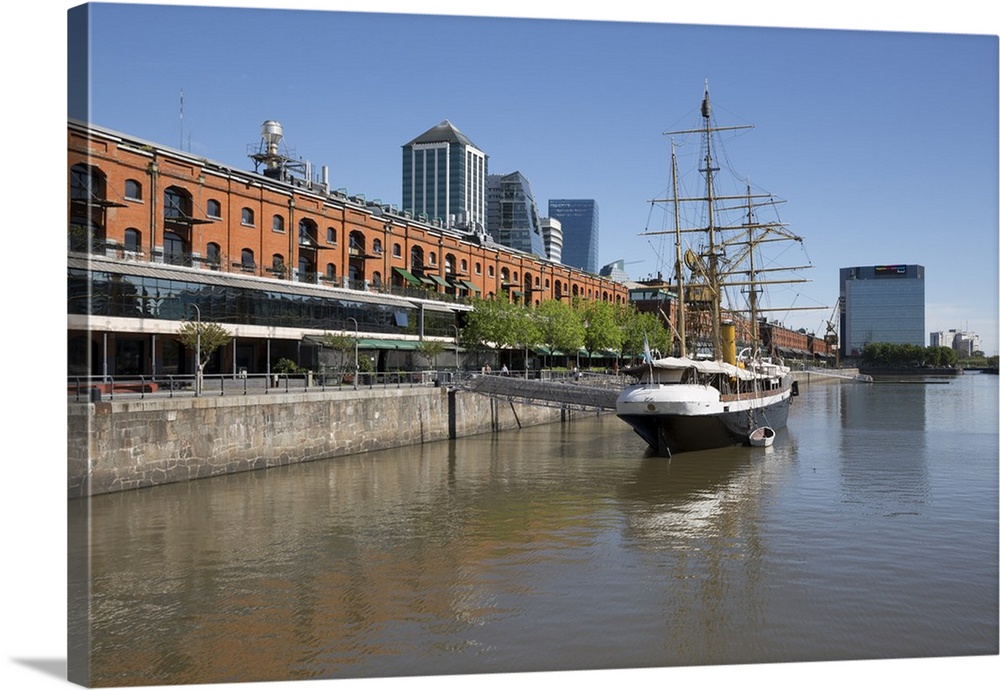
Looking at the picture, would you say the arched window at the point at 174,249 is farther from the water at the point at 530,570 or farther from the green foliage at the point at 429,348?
the green foliage at the point at 429,348

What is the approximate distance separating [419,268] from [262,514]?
50474 millimetres

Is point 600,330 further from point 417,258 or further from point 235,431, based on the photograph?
point 235,431

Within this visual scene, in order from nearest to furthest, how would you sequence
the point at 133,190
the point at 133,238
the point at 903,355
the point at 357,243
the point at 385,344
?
1. the point at 133,190
2. the point at 133,238
3. the point at 385,344
4. the point at 357,243
5. the point at 903,355

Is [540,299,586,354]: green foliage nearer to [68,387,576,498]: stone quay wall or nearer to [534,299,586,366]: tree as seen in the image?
[534,299,586,366]: tree

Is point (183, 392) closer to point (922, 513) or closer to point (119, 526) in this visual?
point (119, 526)

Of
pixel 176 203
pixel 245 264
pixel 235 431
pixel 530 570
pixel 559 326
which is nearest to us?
pixel 530 570

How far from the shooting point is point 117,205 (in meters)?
44.8

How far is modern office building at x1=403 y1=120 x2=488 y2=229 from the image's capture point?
14850 cm

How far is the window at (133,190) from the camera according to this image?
47281 mm

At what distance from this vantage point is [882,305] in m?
82.3

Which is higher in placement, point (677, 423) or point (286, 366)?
point (286, 366)

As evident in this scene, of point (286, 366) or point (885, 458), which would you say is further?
point (286, 366)

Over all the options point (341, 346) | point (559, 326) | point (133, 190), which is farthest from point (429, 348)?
point (559, 326)

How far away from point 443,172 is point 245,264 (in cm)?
11427
